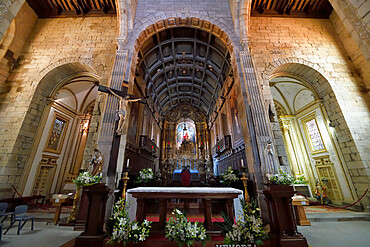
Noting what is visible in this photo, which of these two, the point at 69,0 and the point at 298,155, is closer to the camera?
the point at 69,0

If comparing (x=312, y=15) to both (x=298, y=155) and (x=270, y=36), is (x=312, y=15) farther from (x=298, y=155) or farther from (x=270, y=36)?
(x=298, y=155)

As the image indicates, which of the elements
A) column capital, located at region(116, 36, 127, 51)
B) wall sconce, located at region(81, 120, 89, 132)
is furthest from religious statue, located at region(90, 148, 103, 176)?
wall sconce, located at region(81, 120, 89, 132)

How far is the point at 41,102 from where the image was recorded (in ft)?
22.8

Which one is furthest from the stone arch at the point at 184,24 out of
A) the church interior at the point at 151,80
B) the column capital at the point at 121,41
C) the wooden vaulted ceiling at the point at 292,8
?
the wooden vaulted ceiling at the point at 292,8

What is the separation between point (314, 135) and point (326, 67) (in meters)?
4.28

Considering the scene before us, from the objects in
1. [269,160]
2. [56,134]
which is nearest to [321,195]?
[269,160]

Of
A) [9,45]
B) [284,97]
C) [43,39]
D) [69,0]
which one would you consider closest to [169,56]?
[69,0]

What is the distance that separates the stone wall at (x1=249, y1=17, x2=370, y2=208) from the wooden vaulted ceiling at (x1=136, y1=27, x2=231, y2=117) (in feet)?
7.69

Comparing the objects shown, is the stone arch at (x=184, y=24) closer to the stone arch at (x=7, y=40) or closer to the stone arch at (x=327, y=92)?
the stone arch at (x=327, y=92)

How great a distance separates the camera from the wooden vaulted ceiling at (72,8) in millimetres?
8016

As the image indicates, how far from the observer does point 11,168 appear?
5672mm

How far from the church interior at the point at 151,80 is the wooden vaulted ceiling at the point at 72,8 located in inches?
2.2

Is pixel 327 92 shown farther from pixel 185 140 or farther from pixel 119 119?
pixel 185 140

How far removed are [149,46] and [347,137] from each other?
1120 centimetres
